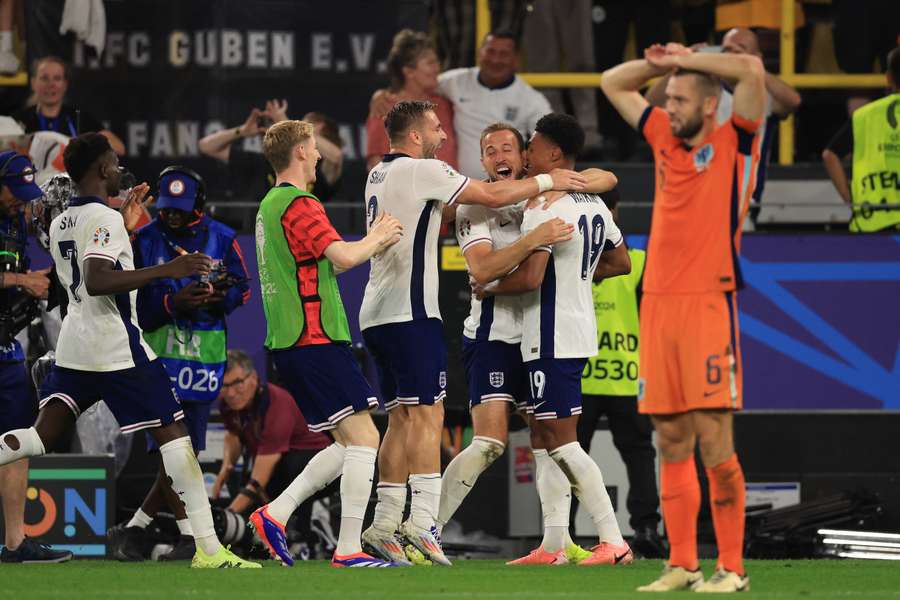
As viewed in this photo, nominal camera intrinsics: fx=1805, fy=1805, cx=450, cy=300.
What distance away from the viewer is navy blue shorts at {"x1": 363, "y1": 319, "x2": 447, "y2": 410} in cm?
895

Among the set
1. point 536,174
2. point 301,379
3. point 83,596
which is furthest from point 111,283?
point 536,174

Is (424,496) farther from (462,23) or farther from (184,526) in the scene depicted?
(462,23)

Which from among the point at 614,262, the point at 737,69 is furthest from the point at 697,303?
the point at 614,262

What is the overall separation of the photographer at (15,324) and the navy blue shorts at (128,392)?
976 mm

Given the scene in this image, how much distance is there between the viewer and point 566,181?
9109 millimetres

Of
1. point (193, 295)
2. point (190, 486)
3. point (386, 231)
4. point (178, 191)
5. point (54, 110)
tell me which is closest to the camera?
point (386, 231)

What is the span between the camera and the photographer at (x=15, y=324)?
9555 millimetres

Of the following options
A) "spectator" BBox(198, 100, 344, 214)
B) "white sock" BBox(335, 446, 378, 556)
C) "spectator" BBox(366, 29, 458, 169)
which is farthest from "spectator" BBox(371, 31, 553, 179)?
"white sock" BBox(335, 446, 378, 556)

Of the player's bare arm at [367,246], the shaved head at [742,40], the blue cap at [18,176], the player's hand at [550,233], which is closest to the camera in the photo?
the player's bare arm at [367,246]

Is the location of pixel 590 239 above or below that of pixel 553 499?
above

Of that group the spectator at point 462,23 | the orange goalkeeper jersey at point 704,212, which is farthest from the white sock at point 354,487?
the spectator at point 462,23

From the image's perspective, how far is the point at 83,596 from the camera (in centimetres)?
737

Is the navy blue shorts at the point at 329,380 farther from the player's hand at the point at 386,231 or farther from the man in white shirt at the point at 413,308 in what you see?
the player's hand at the point at 386,231

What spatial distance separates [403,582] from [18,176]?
334cm
